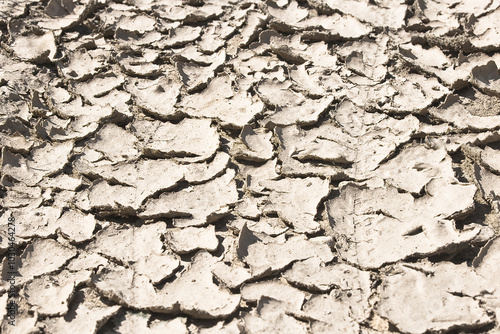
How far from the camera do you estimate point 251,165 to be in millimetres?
1618

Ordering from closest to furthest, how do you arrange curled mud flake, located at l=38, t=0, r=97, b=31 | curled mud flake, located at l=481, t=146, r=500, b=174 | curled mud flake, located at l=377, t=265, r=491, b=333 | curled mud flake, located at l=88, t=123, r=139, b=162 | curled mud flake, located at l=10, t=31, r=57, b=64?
1. curled mud flake, located at l=377, t=265, r=491, b=333
2. curled mud flake, located at l=481, t=146, r=500, b=174
3. curled mud flake, located at l=88, t=123, r=139, b=162
4. curled mud flake, located at l=10, t=31, r=57, b=64
5. curled mud flake, located at l=38, t=0, r=97, b=31

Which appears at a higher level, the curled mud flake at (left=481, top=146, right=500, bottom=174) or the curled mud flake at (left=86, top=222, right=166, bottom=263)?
the curled mud flake at (left=481, top=146, right=500, bottom=174)

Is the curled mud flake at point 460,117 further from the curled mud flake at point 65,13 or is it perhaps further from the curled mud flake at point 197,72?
the curled mud flake at point 65,13

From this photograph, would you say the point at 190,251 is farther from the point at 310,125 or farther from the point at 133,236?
the point at 310,125

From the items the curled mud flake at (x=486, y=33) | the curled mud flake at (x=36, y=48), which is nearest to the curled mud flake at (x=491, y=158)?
the curled mud flake at (x=486, y=33)

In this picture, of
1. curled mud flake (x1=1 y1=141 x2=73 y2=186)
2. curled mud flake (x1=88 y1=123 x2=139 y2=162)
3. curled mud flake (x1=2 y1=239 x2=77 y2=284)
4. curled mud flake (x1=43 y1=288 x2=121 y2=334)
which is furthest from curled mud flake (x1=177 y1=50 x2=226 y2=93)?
curled mud flake (x1=43 y1=288 x2=121 y2=334)

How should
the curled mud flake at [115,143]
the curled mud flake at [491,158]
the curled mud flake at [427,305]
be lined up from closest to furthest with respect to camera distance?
the curled mud flake at [427,305] → the curled mud flake at [491,158] → the curled mud flake at [115,143]

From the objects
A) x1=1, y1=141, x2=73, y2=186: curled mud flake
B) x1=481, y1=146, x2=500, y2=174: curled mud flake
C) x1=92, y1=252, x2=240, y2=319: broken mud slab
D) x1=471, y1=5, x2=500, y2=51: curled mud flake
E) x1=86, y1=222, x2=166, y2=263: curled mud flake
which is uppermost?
x1=471, y1=5, x2=500, y2=51: curled mud flake

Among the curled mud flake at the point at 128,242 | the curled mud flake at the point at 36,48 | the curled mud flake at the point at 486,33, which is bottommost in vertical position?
the curled mud flake at the point at 36,48

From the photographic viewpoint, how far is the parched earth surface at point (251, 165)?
1.27 m

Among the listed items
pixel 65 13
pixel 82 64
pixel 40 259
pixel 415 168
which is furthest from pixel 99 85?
pixel 415 168

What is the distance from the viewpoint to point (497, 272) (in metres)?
1.28

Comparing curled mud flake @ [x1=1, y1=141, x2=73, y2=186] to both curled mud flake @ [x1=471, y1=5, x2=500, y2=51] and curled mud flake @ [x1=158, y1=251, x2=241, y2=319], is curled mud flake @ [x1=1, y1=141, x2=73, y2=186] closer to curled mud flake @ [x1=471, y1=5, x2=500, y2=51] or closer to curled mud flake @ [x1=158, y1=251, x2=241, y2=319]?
curled mud flake @ [x1=158, y1=251, x2=241, y2=319]

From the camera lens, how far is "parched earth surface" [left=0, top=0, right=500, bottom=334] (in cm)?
127
